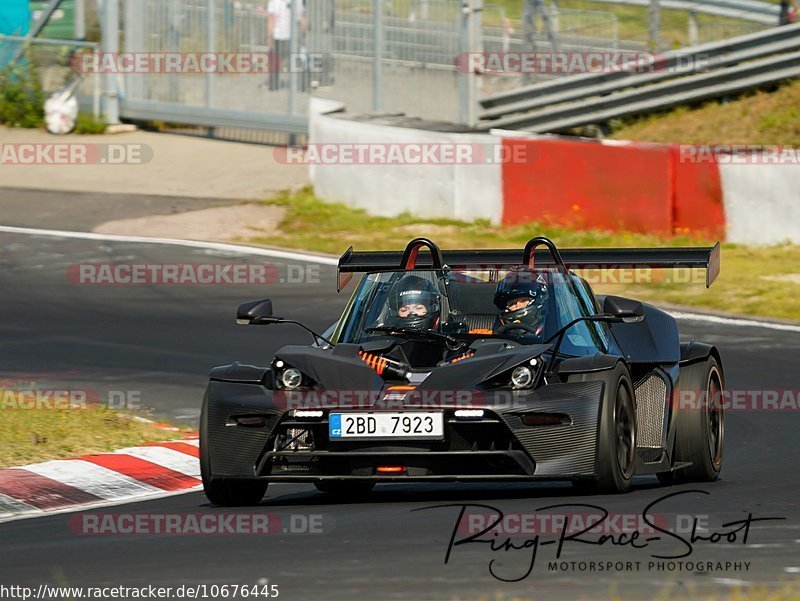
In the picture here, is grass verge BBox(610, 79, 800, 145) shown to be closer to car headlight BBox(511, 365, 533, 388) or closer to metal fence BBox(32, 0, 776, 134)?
metal fence BBox(32, 0, 776, 134)

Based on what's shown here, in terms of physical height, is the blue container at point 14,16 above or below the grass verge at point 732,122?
above

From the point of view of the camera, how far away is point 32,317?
609 inches

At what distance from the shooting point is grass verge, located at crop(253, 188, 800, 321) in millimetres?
16312

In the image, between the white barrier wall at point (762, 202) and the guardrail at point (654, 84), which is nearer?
the white barrier wall at point (762, 202)

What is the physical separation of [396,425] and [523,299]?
1.33 meters

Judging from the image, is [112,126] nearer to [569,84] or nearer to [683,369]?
[569,84]

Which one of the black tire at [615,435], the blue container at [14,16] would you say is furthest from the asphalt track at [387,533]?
the blue container at [14,16]

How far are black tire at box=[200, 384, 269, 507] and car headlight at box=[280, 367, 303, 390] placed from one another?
0.40 meters

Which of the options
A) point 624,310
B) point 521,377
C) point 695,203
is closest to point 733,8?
point 695,203

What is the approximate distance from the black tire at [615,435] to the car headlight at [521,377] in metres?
0.19

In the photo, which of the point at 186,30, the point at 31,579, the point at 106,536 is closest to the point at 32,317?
the point at 106,536

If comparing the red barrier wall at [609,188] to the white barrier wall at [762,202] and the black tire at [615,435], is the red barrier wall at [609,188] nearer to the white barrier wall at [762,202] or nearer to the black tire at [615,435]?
the white barrier wall at [762,202]

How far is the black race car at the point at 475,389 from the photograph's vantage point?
23.1ft

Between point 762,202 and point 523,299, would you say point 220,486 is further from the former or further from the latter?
point 762,202
